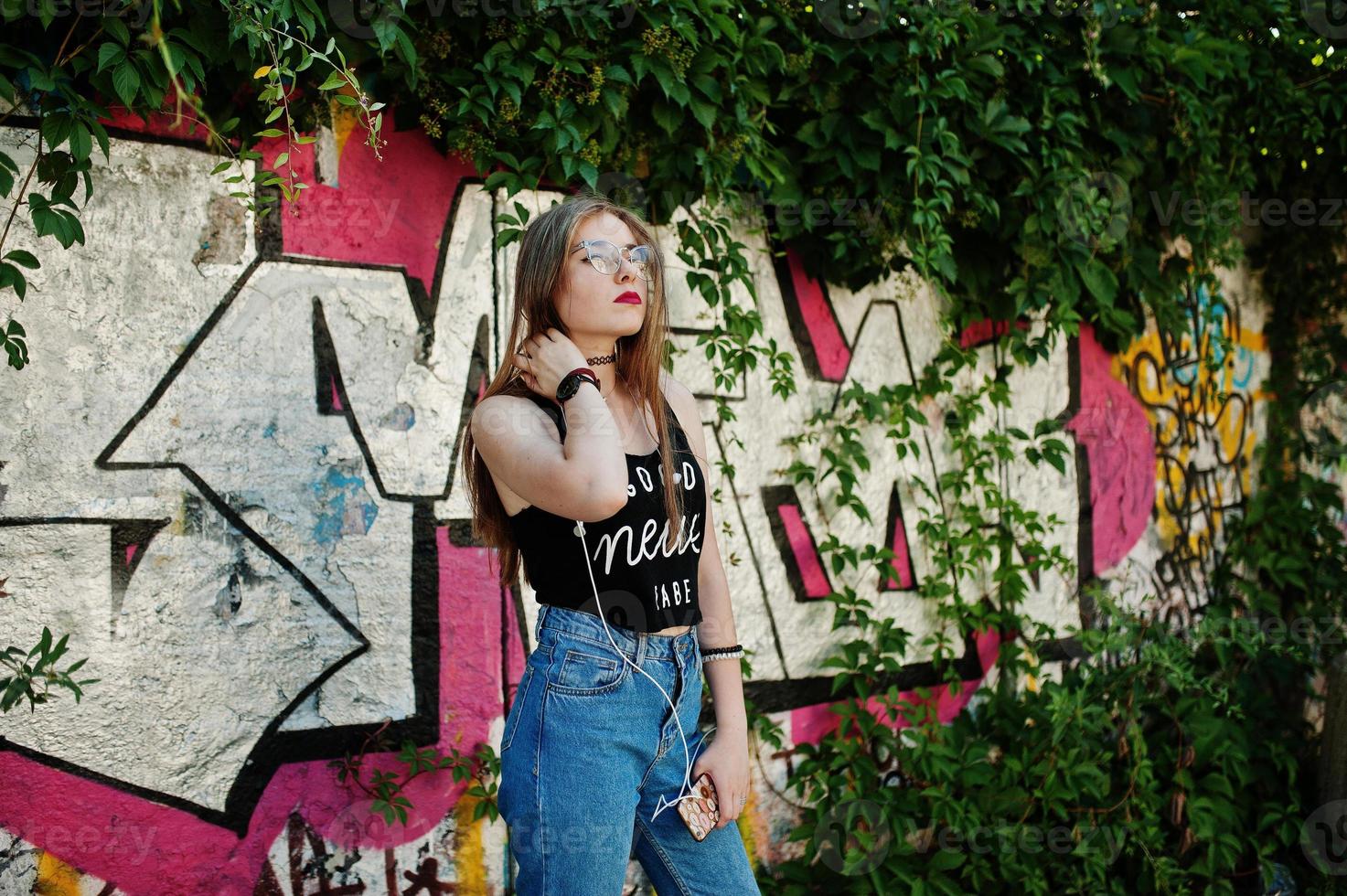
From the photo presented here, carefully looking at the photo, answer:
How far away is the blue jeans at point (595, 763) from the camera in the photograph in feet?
5.51

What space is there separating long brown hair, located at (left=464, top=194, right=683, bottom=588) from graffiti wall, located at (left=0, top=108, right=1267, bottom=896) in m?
0.77

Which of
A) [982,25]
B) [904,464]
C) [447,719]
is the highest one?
[982,25]

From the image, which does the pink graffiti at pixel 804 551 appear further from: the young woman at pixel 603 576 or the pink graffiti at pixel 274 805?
the young woman at pixel 603 576

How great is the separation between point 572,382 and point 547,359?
84 mm

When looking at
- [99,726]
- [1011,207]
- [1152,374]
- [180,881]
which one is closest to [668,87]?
[1011,207]

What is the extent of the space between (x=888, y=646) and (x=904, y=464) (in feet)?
2.26

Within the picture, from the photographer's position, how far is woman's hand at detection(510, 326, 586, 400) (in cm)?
178

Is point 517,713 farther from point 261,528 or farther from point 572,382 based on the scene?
point 261,528

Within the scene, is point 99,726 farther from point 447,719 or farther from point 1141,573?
point 1141,573

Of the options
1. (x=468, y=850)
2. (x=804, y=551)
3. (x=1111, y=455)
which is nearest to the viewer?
(x=468, y=850)

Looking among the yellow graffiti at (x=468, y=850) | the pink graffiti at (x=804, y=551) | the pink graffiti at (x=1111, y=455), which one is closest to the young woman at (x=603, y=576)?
the yellow graffiti at (x=468, y=850)

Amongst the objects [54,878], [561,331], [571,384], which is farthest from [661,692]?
[54,878]

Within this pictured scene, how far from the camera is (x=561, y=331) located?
73.9 inches

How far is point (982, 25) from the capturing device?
10.4ft
